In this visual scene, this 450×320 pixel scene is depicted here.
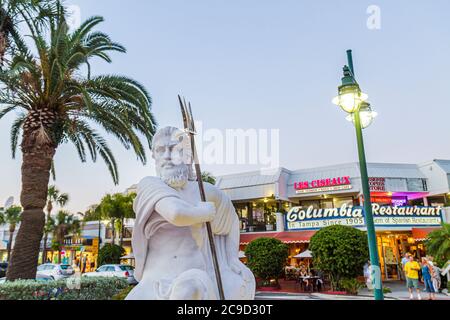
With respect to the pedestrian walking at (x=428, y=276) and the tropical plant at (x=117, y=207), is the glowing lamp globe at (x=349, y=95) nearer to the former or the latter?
the pedestrian walking at (x=428, y=276)

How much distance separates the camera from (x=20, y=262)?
8320 millimetres

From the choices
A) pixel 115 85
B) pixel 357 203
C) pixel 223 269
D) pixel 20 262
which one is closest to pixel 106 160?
pixel 115 85

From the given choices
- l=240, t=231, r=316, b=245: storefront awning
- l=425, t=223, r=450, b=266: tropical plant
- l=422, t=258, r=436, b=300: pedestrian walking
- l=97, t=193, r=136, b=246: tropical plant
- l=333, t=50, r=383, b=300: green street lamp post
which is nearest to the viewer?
l=333, t=50, r=383, b=300: green street lamp post

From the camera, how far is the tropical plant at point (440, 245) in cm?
1341

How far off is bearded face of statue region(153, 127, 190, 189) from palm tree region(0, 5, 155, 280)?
19.5 ft

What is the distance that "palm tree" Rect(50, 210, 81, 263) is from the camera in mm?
38469

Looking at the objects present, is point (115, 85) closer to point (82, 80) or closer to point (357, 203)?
point (82, 80)

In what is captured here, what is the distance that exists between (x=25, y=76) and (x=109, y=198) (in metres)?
21.5

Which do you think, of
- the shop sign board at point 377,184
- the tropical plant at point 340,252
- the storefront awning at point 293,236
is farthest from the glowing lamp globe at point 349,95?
the shop sign board at point 377,184

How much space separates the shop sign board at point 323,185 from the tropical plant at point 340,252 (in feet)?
27.0

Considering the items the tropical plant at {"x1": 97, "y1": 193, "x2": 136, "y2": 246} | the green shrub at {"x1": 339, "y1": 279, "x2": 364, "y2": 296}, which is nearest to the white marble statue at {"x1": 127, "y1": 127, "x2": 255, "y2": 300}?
the green shrub at {"x1": 339, "y1": 279, "x2": 364, "y2": 296}

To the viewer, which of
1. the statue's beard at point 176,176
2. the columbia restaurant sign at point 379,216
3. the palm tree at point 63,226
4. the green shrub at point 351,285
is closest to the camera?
the statue's beard at point 176,176

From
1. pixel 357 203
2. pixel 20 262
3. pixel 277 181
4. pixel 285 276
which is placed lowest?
pixel 285 276

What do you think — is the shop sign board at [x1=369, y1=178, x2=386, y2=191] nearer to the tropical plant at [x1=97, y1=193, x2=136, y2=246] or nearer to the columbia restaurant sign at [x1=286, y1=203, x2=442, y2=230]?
the columbia restaurant sign at [x1=286, y1=203, x2=442, y2=230]
